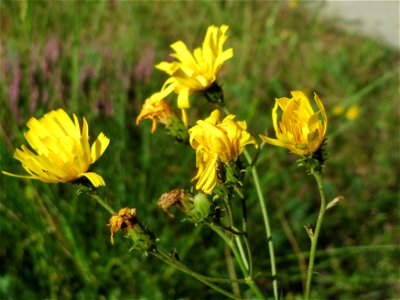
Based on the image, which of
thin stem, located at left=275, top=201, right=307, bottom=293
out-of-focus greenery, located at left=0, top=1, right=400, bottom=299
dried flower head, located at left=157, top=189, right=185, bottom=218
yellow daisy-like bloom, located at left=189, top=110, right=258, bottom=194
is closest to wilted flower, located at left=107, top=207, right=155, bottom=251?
dried flower head, located at left=157, top=189, right=185, bottom=218

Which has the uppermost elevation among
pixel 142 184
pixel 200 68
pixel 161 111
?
pixel 200 68

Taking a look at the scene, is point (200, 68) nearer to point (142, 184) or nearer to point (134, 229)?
point (134, 229)

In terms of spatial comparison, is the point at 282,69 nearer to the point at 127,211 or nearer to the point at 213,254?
the point at 213,254

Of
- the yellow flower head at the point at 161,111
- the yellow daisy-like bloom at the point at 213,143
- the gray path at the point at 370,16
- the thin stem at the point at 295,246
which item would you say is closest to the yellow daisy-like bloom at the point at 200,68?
the yellow flower head at the point at 161,111

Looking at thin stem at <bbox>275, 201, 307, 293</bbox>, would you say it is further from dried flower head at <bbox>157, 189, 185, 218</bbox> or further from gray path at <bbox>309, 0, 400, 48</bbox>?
gray path at <bbox>309, 0, 400, 48</bbox>

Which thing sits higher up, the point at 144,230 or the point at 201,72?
the point at 201,72

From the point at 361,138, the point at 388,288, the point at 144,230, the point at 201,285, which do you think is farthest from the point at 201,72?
the point at 361,138

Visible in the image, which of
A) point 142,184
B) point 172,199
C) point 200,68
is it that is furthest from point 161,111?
point 142,184

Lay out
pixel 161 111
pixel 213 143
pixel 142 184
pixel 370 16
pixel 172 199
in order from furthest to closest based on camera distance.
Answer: pixel 370 16 → pixel 142 184 → pixel 161 111 → pixel 172 199 → pixel 213 143
